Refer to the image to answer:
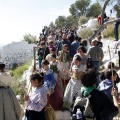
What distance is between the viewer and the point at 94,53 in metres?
9.52

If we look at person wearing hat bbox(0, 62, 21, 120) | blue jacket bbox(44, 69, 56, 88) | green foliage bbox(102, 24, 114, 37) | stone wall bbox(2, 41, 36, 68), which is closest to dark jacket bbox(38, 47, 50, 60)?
blue jacket bbox(44, 69, 56, 88)

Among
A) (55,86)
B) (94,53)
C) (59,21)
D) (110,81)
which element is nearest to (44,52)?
(94,53)

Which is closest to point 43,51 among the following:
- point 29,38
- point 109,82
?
point 109,82

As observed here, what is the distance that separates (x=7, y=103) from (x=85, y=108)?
2.47 metres

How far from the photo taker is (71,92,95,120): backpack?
197 inches

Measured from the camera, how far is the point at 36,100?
5.49 metres

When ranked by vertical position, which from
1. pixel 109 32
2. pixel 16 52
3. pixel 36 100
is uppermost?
pixel 109 32

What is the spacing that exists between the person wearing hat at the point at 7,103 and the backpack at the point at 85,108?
85.7 inches

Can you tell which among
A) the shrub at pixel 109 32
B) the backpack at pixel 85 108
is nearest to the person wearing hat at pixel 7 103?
the backpack at pixel 85 108

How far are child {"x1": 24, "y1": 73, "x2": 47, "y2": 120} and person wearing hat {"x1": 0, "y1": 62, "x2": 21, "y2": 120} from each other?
Result: 139 centimetres

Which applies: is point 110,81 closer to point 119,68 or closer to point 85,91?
point 85,91

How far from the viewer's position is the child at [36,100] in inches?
216

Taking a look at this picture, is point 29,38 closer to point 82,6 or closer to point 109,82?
point 82,6

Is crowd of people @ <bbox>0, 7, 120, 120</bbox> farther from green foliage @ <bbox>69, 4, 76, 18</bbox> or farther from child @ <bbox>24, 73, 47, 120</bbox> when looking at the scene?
green foliage @ <bbox>69, 4, 76, 18</bbox>
